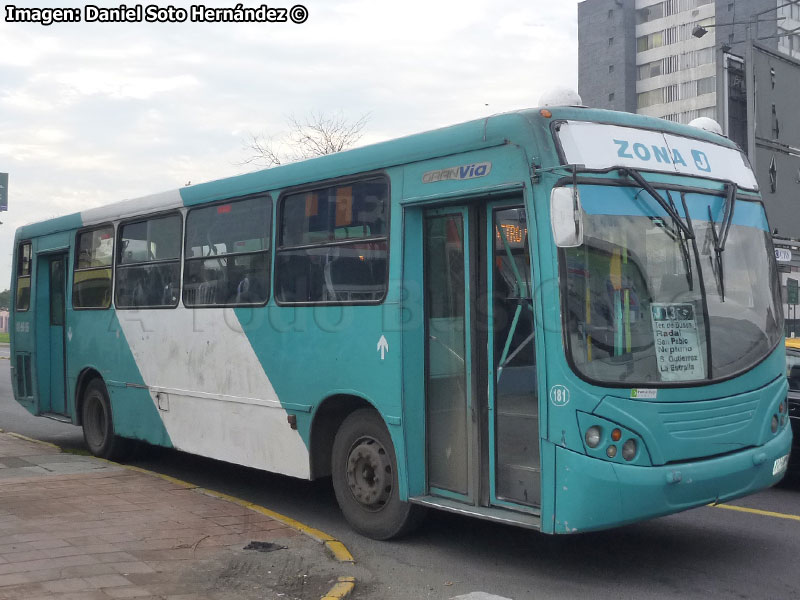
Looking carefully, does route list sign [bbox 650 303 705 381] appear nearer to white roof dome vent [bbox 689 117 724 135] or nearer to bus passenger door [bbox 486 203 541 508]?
bus passenger door [bbox 486 203 541 508]

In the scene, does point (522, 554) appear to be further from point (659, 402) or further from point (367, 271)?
point (367, 271)

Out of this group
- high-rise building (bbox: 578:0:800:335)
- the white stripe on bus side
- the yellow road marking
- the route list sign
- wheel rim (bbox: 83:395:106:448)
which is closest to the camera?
the route list sign

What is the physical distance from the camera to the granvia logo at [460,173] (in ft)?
21.5

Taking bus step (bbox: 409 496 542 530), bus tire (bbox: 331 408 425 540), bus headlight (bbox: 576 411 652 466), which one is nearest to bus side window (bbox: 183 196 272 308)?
bus tire (bbox: 331 408 425 540)

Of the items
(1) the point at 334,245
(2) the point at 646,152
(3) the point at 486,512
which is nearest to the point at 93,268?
(1) the point at 334,245

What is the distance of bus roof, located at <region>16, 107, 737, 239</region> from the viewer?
6.31 metres

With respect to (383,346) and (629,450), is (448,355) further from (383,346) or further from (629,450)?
(629,450)

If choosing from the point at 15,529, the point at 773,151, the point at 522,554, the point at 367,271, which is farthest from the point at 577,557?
the point at 773,151

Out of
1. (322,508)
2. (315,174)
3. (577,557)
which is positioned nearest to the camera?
(577,557)

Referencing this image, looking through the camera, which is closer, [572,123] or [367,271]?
[572,123]

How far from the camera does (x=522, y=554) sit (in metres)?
7.03

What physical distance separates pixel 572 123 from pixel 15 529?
512 cm

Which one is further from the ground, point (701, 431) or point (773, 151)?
point (773, 151)

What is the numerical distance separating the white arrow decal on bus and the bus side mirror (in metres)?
1.85
